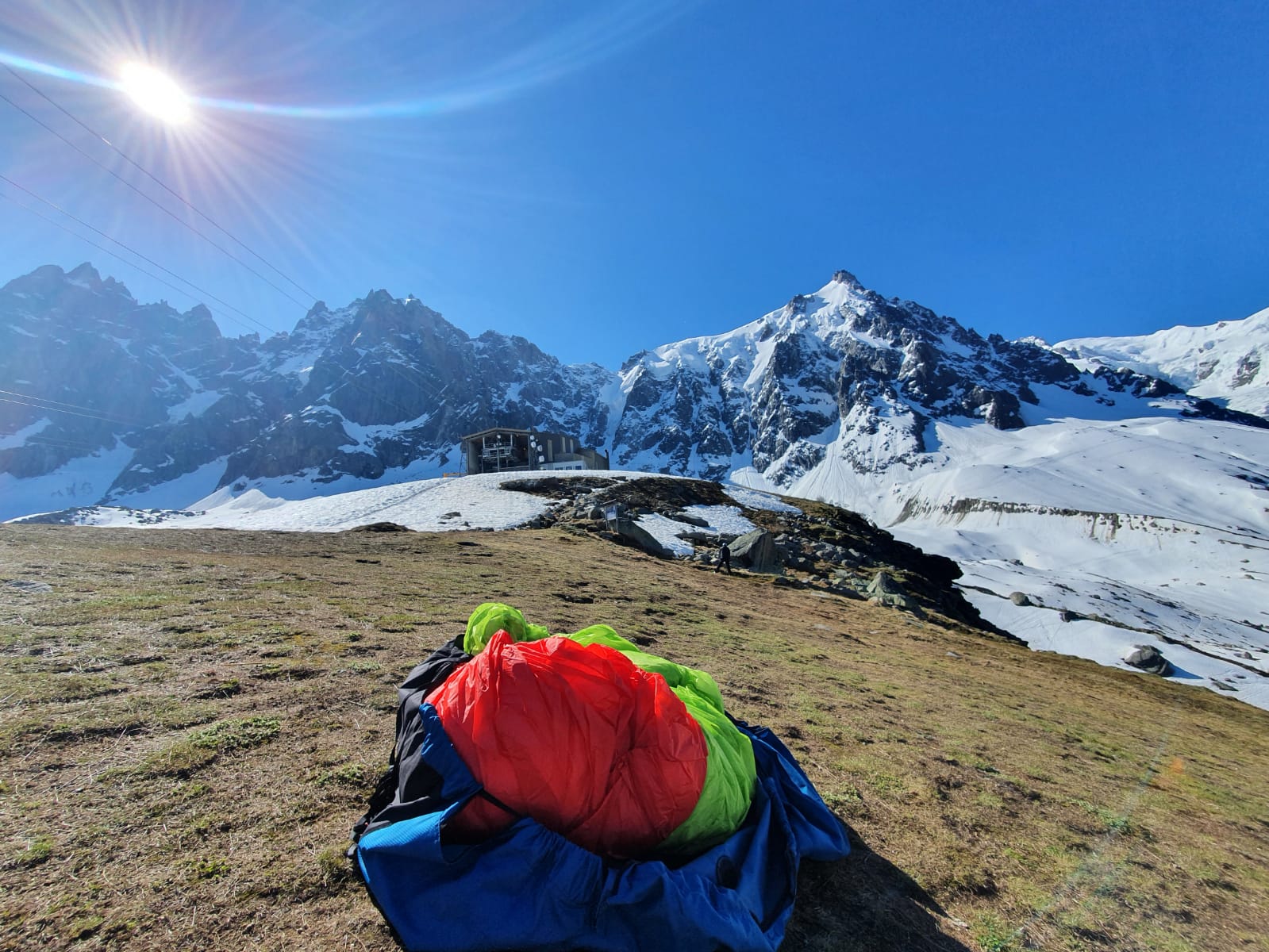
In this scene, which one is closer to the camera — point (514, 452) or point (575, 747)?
point (575, 747)

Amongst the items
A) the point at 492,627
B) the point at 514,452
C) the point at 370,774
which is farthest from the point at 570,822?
the point at 514,452

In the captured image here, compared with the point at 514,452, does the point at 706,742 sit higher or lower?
lower

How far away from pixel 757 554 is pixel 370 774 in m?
19.2

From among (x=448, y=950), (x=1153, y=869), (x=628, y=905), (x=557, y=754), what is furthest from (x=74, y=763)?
(x=1153, y=869)

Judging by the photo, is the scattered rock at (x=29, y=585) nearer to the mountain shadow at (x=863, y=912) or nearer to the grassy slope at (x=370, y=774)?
the grassy slope at (x=370, y=774)

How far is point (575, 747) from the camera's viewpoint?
2.86 metres

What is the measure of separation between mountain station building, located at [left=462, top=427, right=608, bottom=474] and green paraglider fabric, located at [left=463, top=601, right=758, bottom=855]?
5318 cm

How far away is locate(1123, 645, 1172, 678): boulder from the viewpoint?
104ft

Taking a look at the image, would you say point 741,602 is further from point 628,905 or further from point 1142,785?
point 628,905

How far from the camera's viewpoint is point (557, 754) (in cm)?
283

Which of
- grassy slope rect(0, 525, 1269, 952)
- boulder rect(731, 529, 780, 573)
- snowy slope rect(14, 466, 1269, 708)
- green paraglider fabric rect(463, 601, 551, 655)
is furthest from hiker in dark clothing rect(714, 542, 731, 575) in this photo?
green paraglider fabric rect(463, 601, 551, 655)

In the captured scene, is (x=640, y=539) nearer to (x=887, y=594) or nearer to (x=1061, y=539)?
(x=887, y=594)

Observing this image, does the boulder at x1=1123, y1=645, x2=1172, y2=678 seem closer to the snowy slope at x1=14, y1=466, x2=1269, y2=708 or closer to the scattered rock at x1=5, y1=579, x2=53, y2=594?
the snowy slope at x1=14, y1=466, x2=1269, y2=708

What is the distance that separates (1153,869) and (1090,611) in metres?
61.9
